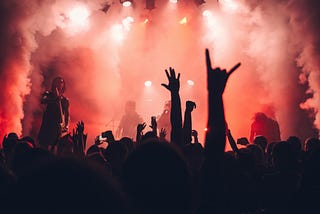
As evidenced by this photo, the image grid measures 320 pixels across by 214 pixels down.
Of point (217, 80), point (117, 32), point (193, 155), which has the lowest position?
point (193, 155)

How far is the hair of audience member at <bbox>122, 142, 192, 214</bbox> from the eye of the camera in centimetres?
154

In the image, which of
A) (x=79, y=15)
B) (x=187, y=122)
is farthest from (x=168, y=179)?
(x=79, y=15)

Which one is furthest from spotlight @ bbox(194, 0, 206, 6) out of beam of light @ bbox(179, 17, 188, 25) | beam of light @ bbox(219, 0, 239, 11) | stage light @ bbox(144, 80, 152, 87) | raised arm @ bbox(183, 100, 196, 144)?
raised arm @ bbox(183, 100, 196, 144)

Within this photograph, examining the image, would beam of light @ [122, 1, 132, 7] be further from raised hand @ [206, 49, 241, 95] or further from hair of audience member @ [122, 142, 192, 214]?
hair of audience member @ [122, 142, 192, 214]

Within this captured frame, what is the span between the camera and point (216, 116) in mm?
2264

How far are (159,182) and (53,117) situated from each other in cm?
834

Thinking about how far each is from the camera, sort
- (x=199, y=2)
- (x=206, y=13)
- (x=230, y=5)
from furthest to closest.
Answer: (x=206, y=13)
(x=199, y=2)
(x=230, y=5)

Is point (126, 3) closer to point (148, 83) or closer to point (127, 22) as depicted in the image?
point (127, 22)

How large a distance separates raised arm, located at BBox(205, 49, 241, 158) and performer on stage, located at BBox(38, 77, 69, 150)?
24.7 feet

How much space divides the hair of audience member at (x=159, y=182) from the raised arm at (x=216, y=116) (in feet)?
1.79

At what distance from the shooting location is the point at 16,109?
11.1 metres

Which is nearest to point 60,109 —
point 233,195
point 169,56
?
point 233,195

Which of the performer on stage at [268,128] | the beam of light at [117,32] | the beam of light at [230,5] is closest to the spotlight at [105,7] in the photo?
the beam of light at [117,32]

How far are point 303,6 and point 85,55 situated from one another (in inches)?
440
